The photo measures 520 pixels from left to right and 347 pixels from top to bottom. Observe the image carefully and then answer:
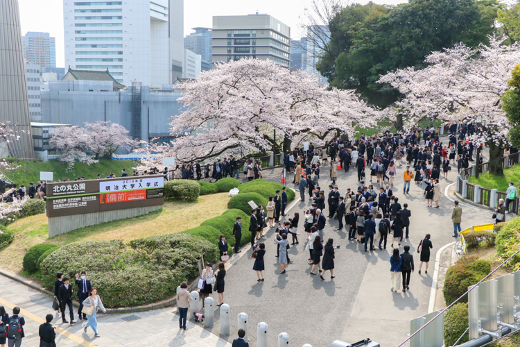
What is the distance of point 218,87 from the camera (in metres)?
30.8

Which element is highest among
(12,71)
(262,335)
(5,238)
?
(12,71)

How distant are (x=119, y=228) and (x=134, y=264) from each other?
173 inches

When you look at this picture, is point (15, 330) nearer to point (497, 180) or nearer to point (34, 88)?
point (497, 180)

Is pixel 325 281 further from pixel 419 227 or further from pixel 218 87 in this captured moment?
pixel 218 87

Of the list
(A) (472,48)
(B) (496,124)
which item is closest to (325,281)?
(B) (496,124)

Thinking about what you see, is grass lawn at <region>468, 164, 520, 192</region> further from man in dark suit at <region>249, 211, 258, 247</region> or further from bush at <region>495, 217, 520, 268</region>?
man in dark suit at <region>249, 211, 258, 247</region>

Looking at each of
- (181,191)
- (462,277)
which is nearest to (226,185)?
(181,191)

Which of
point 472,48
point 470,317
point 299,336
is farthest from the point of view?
point 472,48

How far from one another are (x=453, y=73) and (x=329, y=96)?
882 centimetres

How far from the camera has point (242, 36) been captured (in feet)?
445

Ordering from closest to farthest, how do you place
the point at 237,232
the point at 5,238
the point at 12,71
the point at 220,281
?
1. the point at 220,281
2. the point at 237,232
3. the point at 5,238
4. the point at 12,71

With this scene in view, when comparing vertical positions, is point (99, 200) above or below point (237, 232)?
above

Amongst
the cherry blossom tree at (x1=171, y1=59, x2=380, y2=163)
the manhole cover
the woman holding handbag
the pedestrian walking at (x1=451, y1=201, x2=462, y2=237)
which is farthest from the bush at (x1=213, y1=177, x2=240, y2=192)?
the woman holding handbag

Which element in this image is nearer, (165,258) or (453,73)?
(165,258)
